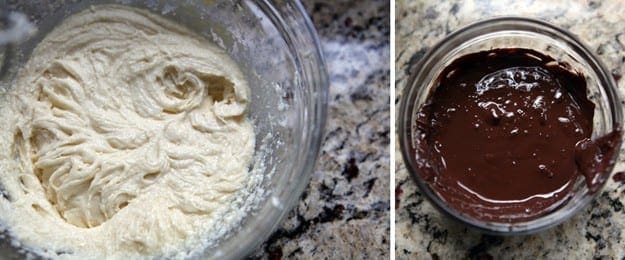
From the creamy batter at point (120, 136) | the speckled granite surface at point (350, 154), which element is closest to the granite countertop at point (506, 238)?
the speckled granite surface at point (350, 154)

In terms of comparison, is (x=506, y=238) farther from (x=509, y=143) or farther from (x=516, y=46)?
(x=516, y=46)

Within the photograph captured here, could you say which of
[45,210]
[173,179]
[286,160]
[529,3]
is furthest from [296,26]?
[45,210]

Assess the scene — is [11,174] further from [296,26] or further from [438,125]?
[438,125]

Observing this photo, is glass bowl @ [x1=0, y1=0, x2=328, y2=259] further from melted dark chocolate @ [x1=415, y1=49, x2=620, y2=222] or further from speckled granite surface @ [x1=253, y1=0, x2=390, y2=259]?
melted dark chocolate @ [x1=415, y1=49, x2=620, y2=222]

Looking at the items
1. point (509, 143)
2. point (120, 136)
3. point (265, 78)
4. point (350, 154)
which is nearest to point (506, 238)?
point (509, 143)

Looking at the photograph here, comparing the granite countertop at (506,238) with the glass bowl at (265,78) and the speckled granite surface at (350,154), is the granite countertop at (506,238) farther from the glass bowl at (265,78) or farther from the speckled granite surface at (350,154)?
the glass bowl at (265,78)
